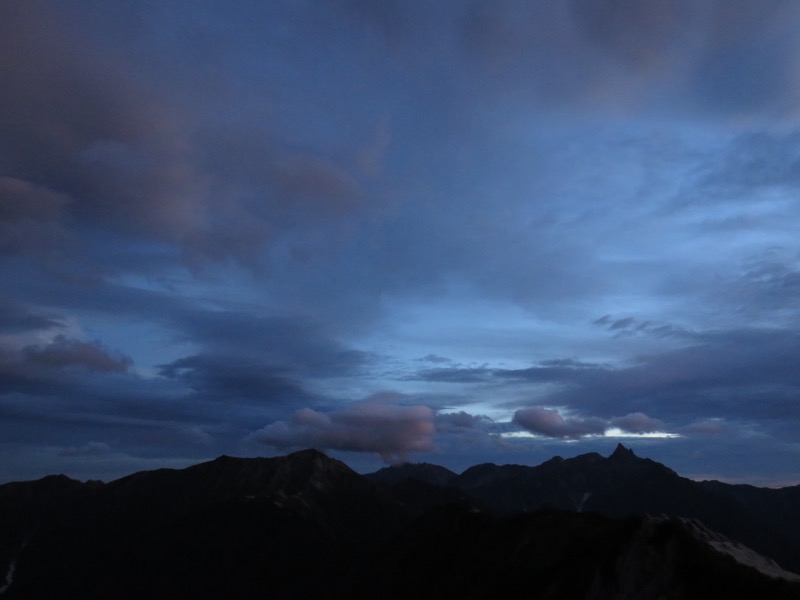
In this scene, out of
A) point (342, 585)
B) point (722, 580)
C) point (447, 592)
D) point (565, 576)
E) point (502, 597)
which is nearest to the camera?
point (722, 580)

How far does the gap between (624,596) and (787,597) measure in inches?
940

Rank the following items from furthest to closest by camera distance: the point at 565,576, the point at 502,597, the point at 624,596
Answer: the point at 502,597
the point at 565,576
the point at 624,596

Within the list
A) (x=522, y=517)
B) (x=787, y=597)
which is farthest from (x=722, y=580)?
(x=522, y=517)

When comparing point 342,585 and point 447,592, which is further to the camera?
point 342,585

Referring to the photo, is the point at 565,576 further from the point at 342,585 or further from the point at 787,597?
the point at 342,585

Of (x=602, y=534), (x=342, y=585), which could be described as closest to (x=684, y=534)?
(x=602, y=534)

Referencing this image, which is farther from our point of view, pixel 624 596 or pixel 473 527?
pixel 473 527

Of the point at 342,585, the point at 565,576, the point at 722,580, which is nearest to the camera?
the point at 722,580

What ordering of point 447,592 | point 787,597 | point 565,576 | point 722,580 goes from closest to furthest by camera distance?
point 787,597
point 722,580
point 565,576
point 447,592

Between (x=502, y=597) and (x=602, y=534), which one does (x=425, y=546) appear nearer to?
(x=502, y=597)

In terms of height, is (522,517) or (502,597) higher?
(522,517)

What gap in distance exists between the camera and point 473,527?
169m

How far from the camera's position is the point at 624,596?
328 feet

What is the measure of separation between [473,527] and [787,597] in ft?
306
